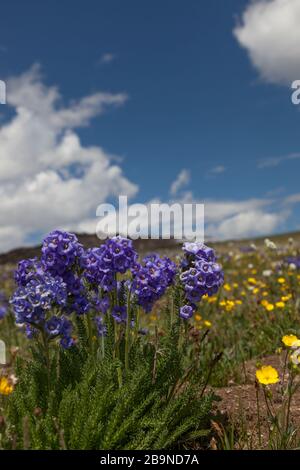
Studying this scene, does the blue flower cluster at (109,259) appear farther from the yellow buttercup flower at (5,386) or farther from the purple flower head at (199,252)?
the yellow buttercup flower at (5,386)

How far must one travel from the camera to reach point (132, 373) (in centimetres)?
414

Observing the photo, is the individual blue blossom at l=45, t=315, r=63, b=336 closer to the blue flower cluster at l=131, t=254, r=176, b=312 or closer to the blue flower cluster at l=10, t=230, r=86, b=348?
the blue flower cluster at l=10, t=230, r=86, b=348

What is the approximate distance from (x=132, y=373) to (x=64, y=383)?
55 cm

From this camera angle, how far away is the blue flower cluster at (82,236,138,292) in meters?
4.15

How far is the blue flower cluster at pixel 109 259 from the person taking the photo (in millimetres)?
4148

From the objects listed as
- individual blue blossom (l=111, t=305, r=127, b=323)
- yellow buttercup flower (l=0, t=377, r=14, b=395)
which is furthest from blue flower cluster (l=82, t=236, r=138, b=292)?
yellow buttercup flower (l=0, t=377, r=14, b=395)

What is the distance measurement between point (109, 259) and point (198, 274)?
721 millimetres

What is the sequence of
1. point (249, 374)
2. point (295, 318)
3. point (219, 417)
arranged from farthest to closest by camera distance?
point (295, 318) < point (249, 374) < point (219, 417)

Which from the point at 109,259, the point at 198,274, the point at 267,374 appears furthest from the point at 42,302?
the point at 267,374

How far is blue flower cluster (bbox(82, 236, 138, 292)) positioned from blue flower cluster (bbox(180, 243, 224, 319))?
48 centimetres

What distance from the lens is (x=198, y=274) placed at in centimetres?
428
